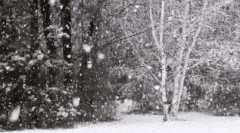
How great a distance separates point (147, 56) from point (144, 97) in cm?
727

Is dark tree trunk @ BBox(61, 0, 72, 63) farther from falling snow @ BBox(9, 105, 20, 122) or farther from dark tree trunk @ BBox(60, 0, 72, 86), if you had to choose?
falling snow @ BBox(9, 105, 20, 122)

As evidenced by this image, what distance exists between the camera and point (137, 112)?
27688 mm

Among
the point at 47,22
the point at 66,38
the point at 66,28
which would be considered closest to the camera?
the point at 47,22

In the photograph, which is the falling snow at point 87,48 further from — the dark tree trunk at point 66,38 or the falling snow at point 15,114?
the falling snow at point 15,114

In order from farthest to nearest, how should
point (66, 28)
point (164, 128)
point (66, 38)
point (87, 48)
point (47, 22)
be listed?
point (87, 48)
point (66, 28)
point (66, 38)
point (47, 22)
point (164, 128)

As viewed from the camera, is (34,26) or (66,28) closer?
(34,26)

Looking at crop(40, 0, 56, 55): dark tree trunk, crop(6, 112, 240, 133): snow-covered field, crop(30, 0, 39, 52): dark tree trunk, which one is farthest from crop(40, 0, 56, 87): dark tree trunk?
crop(6, 112, 240, 133): snow-covered field

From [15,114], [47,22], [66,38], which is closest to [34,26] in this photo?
[47,22]

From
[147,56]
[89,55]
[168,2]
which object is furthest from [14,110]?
[168,2]

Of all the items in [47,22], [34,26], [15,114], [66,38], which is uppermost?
[47,22]

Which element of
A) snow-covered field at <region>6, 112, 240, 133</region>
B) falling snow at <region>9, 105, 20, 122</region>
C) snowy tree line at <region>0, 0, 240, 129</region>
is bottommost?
snow-covered field at <region>6, 112, 240, 133</region>

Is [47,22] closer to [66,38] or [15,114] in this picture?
[66,38]

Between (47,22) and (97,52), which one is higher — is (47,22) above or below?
above

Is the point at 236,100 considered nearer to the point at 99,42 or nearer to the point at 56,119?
the point at 99,42
